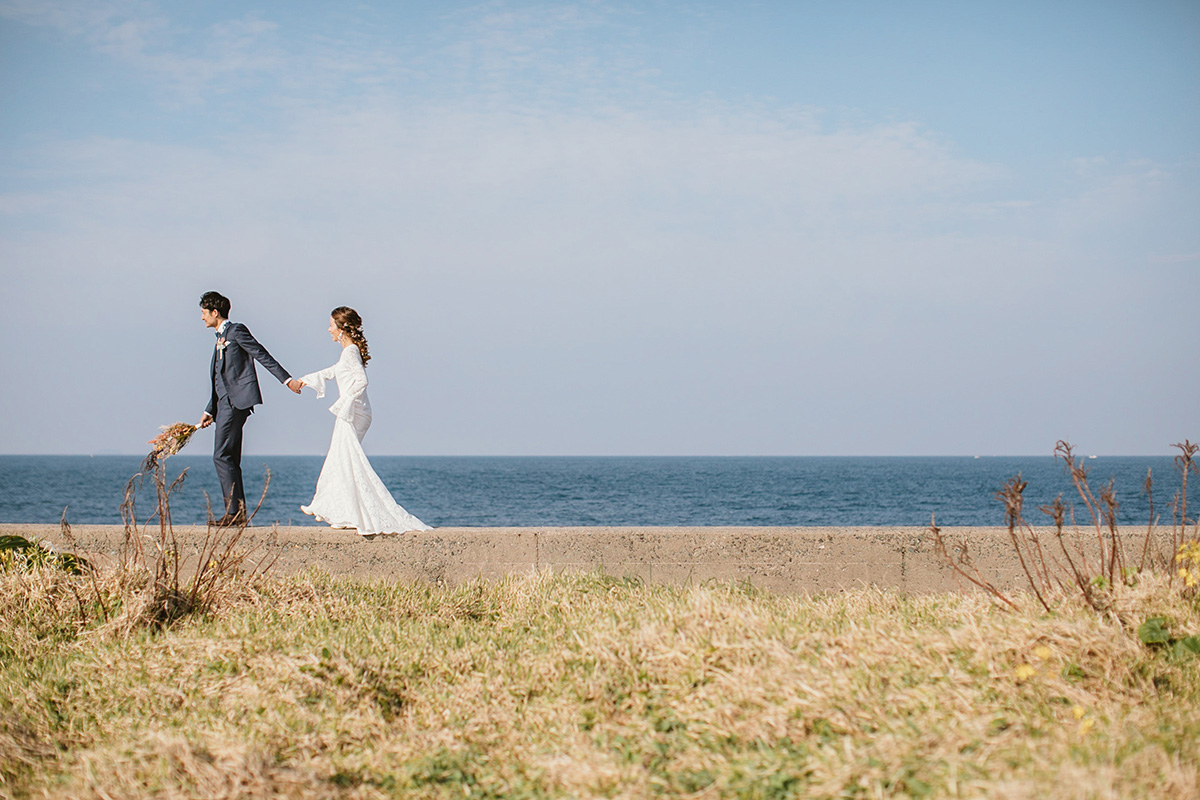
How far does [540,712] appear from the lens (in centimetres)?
447

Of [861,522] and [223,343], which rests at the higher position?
A: [223,343]

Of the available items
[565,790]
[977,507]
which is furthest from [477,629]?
[977,507]

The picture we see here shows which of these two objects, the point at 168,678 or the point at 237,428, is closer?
the point at 168,678

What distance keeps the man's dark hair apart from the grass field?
3.34 metres

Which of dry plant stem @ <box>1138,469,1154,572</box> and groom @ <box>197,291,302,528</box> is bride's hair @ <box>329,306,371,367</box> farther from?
dry plant stem @ <box>1138,469,1154,572</box>

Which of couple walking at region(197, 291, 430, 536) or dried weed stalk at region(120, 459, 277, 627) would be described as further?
couple walking at region(197, 291, 430, 536)

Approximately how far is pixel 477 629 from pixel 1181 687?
157 inches

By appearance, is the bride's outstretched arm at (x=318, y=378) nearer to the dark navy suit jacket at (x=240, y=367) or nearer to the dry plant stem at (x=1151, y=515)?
the dark navy suit jacket at (x=240, y=367)

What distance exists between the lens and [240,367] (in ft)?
27.4

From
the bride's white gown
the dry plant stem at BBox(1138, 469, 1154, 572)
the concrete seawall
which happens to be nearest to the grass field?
the dry plant stem at BBox(1138, 469, 1154, 572)

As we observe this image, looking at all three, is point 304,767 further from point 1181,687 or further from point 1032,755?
point 1181,687

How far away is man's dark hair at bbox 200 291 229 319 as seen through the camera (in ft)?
27.9

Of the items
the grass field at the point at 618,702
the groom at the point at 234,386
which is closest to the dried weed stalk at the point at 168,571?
the grass field at the point at 618,702

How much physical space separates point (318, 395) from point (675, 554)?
3.78m
